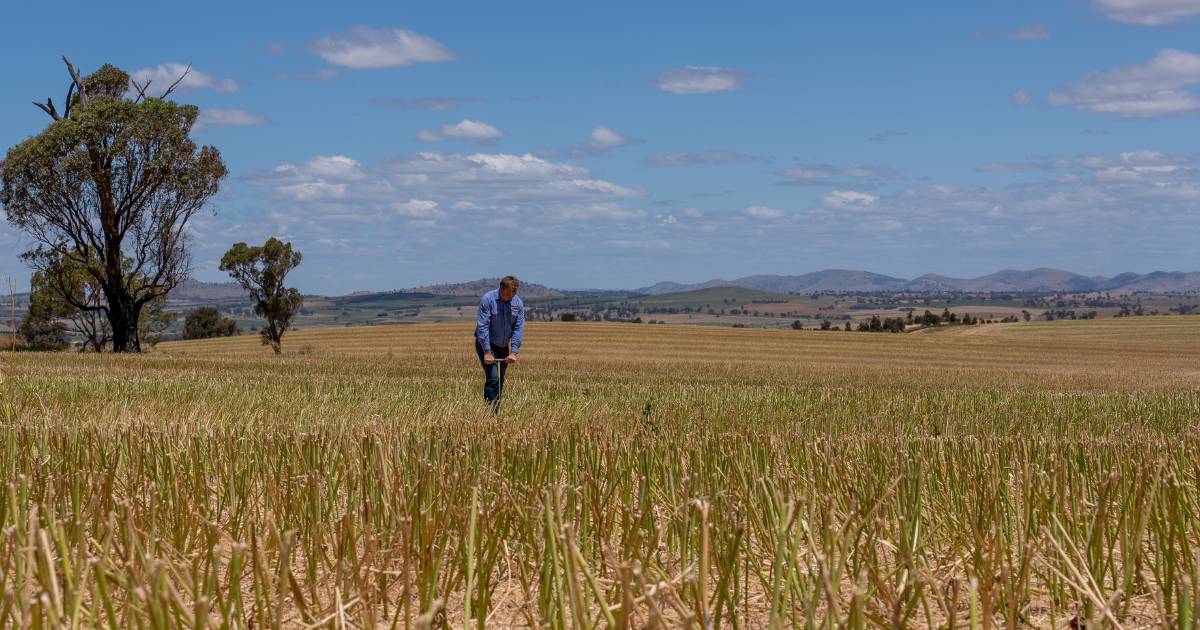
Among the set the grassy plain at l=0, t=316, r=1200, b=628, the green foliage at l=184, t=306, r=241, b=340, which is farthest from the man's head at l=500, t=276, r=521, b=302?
the green foliage at l=184, t=306, r=241, b=340

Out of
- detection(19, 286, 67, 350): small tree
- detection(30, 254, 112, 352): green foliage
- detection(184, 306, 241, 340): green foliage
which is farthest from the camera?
detection(184, 306, 241, 340): green foliage

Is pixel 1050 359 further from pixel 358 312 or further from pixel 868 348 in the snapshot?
pixel 358 312

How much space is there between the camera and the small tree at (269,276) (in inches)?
2088

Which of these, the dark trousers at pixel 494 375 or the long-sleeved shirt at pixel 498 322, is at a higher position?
the long-sleeved shirt at pixel 498 322

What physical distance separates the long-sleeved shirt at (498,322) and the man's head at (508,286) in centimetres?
21

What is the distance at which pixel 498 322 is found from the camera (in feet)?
41.3

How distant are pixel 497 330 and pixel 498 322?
0.09 metres

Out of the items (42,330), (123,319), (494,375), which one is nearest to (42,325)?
(42,330)

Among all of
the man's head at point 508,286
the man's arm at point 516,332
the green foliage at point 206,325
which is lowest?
the green foliage at point 206,325

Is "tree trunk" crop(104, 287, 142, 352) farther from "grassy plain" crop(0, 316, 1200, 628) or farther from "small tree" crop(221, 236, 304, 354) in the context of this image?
"grassy plain" crop(0, 316, 1200, 628)

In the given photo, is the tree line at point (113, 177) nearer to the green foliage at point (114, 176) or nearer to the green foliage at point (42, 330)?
the green foliage at point (114, 176)

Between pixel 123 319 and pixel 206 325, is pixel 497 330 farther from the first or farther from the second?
pixel 206 325

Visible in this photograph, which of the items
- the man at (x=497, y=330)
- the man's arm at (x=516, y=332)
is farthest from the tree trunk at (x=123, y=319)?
the man's arm at (x=516, y=332)

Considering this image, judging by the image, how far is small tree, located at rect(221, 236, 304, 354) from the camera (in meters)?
53.0
